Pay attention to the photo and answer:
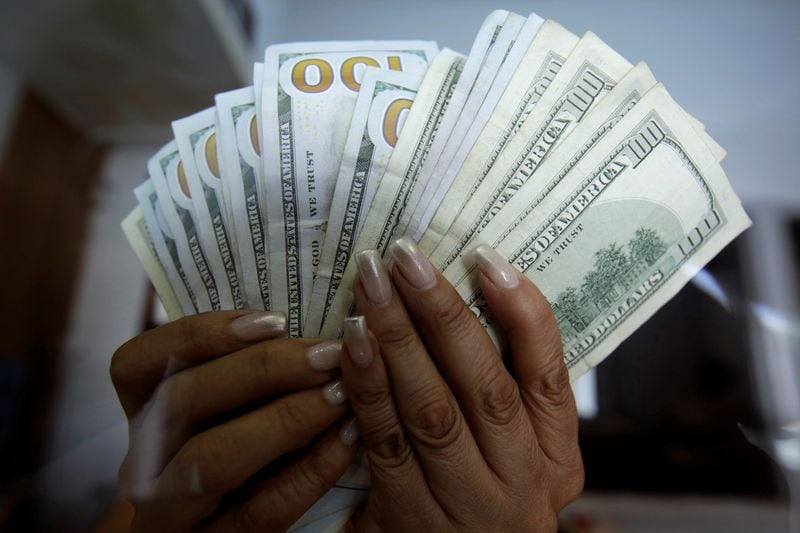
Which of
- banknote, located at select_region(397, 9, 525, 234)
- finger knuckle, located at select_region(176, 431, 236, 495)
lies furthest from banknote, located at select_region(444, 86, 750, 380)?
finger knuckle, located at select_region(176, 431, 236, 495)

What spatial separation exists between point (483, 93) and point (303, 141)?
19cm

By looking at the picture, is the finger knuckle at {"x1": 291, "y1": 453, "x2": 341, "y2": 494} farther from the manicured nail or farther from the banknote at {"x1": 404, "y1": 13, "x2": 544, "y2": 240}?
the banknote at {"x1": 404, "y1": 13, "x2": 544, "y2": 240}

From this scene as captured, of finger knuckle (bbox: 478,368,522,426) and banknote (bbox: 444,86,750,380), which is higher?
banknote (bbox: 444,86,750,380)

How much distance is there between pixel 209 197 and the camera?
0.44 metres

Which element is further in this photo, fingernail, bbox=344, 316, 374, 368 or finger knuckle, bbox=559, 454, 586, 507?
finger knuckle, bbox=559, 454, 586, 507

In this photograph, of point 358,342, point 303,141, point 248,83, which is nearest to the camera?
point 358,342

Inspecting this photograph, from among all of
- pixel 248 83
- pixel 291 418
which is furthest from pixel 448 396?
pixel 248 83

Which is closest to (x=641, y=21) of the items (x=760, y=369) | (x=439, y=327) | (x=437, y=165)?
(x=437, y=165)

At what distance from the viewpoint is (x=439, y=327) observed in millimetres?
336

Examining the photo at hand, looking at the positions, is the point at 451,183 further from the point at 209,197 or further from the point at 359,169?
the point at 209,197

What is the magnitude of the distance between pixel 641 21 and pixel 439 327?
1.92ft

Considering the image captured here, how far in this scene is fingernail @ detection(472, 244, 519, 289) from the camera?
369 mm

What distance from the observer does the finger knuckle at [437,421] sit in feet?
1.09

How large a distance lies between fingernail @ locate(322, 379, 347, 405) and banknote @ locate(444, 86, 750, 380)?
0.21m
